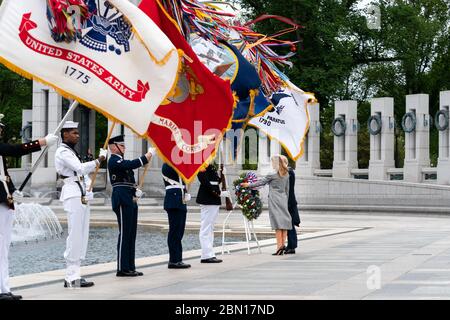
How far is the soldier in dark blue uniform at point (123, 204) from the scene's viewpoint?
41.5 feet

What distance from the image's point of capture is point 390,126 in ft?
134

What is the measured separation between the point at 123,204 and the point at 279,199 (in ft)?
15.5

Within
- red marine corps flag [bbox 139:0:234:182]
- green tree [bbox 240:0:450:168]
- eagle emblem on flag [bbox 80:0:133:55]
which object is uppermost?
green tree [bbox 240:0:450:168]

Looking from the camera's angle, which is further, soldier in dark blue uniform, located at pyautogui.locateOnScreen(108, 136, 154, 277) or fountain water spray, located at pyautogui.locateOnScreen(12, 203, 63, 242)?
fountain water spray, located at pyautogui.locateOnScreen(12, 203, 63, 242)

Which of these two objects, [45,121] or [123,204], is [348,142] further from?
[123,204]

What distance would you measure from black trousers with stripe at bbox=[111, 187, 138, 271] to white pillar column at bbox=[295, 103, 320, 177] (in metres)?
Result: 30.7

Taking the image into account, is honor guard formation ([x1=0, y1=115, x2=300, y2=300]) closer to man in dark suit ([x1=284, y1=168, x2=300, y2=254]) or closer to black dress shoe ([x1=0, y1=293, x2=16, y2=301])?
black dress shoe ([x1=0, y1=293, x2=16, y2=301])

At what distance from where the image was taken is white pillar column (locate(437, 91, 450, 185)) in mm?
38406

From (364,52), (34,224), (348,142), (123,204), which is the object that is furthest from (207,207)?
(364,52)

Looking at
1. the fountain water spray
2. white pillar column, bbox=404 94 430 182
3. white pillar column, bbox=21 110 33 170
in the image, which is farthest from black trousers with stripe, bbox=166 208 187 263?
white pillar column, bbox=21 110 33 170

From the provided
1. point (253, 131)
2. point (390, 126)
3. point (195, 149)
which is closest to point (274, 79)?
point (195, 149)

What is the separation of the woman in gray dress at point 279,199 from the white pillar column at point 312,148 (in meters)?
26.3
